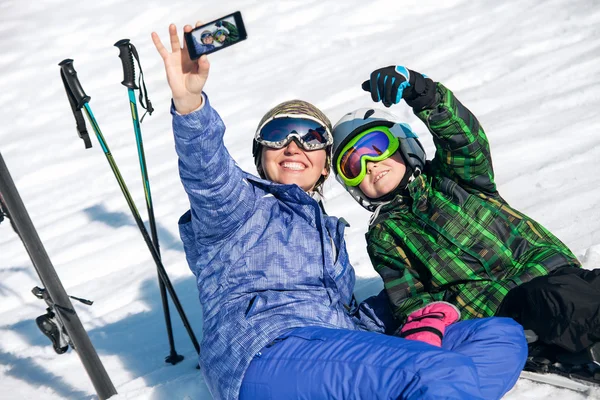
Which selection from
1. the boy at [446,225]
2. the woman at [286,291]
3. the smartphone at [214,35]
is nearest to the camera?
the woman at [286,291]

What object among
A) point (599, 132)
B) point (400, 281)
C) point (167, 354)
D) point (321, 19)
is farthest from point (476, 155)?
point (321, 19)

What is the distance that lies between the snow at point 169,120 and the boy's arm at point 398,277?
605 mm

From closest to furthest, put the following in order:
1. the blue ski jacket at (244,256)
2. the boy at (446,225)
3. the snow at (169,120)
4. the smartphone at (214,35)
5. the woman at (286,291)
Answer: the woman at (286,291) → the smartphone at (214,35) → the blue ski jacket at (244,256) → the boy at (446,225) → the snow at (169,120)

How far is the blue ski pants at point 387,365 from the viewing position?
2453 mm

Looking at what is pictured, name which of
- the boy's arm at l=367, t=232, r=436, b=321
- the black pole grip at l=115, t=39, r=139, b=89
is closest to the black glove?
the boy's arm at l=367, t=232, r=436, b=321

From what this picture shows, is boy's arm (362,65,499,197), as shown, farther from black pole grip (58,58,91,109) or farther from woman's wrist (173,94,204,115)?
black pole grip (58,58,91,109)

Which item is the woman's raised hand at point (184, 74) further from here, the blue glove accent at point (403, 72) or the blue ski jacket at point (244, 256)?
the blue glove accent at point (403, 72)

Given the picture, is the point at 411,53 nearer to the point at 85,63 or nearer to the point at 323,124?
the point at 85,63

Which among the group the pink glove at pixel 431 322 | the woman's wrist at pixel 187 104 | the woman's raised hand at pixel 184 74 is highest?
the woman's raised hand at pixel 184 74

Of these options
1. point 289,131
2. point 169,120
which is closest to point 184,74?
point 289,131

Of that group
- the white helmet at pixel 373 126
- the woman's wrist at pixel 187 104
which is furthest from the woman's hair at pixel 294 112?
the woman's wrist at pixel 187 104

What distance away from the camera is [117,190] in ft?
24.3

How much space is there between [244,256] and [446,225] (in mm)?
1009

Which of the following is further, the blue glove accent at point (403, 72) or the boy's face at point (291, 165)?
the boy's face at point (291, 165)
